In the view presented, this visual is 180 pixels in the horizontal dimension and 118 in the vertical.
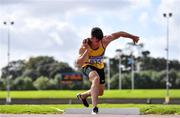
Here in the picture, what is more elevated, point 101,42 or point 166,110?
point 101,42

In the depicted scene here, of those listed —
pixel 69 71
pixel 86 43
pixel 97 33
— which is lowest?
pixel 69 71

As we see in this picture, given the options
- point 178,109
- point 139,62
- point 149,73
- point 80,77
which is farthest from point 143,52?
point 178,109

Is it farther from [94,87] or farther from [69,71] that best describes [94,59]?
[69,71]

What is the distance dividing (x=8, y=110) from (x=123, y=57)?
5521 inches

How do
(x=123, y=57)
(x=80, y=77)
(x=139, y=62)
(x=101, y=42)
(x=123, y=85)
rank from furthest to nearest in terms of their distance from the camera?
1. (x=139, y=62)
2. (x=123, y=57)
3. (x=123, y=85)
4. (x=80, y=77)
5. (x=101, y=42)

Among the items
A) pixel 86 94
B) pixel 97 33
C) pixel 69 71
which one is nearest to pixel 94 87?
pixel 86 94

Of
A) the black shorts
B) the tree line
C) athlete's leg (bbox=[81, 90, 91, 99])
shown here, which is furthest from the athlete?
the tree line

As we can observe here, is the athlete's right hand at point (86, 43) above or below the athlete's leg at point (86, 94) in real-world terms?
above

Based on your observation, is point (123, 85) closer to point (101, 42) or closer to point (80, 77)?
point (80, 77)

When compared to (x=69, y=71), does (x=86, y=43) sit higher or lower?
higher

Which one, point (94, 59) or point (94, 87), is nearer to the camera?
point (94, 87)

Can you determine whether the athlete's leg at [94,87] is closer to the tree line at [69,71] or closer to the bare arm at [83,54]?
the bare arm at [83,54]

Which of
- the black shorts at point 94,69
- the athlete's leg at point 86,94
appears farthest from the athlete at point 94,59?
the athlete's leg at point 86,94

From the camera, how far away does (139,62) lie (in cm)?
16425
